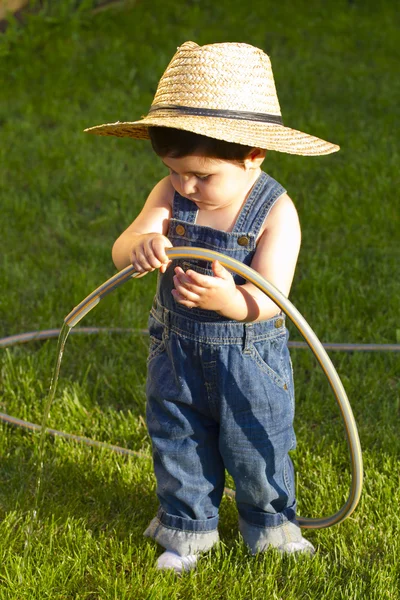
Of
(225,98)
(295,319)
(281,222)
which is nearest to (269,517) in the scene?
(295,319)

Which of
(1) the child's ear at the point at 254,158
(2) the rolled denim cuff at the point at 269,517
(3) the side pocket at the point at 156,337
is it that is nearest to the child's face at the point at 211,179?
(1) the child's ear at the point at 254,158

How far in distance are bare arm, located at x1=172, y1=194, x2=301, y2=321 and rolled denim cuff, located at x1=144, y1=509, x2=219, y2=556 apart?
764 mm

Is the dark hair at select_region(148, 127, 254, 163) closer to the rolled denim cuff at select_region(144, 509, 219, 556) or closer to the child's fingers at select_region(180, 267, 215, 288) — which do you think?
the child's fingers at select_region(180, 267, 215, 288)

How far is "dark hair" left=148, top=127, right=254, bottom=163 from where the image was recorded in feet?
7.26

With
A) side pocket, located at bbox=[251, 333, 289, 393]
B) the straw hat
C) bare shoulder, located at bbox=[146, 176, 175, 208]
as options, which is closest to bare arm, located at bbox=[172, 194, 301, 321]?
side pocket, located at bbox=[251, 333, 289, 393]

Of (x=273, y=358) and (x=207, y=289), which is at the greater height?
(x=207, y=289)

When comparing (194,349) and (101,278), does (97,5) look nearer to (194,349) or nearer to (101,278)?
(101,278)

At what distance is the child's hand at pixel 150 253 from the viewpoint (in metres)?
2.21

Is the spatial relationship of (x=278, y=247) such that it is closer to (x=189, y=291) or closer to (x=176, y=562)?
(x=189, y=291)

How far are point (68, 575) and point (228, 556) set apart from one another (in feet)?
1.66

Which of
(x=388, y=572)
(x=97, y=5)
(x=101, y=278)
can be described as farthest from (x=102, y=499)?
(x=97, y=5)

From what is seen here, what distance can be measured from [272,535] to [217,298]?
91 centimetres

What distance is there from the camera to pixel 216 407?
2455 millimetres

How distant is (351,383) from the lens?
137 inches
